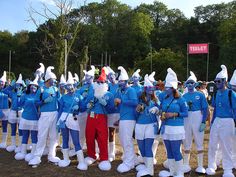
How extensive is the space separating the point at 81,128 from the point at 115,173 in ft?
6.05

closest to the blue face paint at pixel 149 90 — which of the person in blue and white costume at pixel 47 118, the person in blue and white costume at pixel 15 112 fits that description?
the person in blue and white costume at pixel 47 118

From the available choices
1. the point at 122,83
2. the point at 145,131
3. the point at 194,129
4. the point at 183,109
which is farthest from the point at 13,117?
the point at 183,109

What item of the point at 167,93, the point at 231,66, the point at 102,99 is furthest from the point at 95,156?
the point at 231,66

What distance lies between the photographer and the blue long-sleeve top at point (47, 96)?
951cm

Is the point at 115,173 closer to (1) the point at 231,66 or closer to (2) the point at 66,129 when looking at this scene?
(2) the point at 66,129

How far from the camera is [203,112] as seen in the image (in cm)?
855

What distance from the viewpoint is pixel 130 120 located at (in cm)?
880

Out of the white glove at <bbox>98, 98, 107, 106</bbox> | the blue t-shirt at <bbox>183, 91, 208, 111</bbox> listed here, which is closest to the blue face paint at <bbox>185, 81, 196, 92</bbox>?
the blue t-shirt at <bbox>183, 91, 208, 111</bbox>

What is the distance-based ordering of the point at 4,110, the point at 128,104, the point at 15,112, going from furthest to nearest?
the point at 4,110 < the point at 15,112 < the point at 128,104

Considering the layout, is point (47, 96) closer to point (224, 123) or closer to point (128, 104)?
point (128, 104)

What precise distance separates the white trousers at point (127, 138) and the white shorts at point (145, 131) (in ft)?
1.65

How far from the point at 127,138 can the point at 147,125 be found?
2.61ft

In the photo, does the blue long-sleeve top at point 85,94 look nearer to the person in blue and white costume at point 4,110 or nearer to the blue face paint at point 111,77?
the blue face paint at point 111,77

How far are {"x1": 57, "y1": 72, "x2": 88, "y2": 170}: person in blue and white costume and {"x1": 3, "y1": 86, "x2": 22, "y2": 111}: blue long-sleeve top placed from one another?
2090 mm
